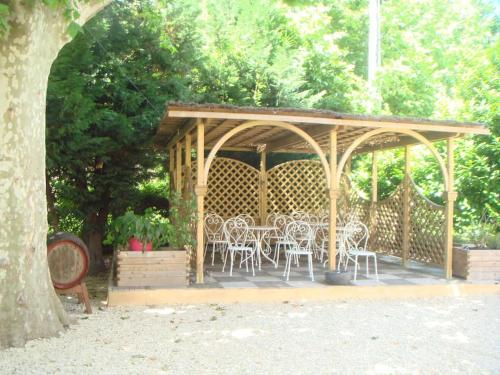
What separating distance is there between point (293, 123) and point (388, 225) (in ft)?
10.8

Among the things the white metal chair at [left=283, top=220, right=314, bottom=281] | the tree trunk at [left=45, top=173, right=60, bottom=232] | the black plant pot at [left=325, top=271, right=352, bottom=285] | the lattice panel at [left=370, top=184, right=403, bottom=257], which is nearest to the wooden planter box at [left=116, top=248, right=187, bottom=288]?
the white metal chair at [left=283, top=220, right=314, bottom=281]

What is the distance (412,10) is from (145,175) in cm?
1474

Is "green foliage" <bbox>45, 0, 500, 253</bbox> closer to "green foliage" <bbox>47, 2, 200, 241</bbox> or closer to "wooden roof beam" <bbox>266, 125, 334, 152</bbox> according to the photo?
"green foliage" <bbox>47, 2, 200, 241</bbox>

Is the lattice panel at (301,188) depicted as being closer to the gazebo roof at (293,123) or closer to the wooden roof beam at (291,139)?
the wooden roof beam at (291,139)

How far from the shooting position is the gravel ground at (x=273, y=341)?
152 inches

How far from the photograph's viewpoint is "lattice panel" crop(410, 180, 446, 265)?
7734 millimetres

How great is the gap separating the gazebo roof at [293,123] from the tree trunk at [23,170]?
1.84 m

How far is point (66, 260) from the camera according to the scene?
5332mm

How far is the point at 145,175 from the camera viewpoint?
944 cm

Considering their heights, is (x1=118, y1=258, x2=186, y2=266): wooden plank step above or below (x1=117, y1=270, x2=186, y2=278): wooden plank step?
above

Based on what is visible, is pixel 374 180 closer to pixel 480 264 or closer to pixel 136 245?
pixel 480 264

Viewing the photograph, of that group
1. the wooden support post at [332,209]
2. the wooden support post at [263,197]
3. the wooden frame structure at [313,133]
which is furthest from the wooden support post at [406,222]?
the wooden support post at [263,197]

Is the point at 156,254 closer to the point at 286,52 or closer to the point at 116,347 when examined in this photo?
the point at 116,347

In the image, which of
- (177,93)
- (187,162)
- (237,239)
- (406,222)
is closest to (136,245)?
(237,239)
